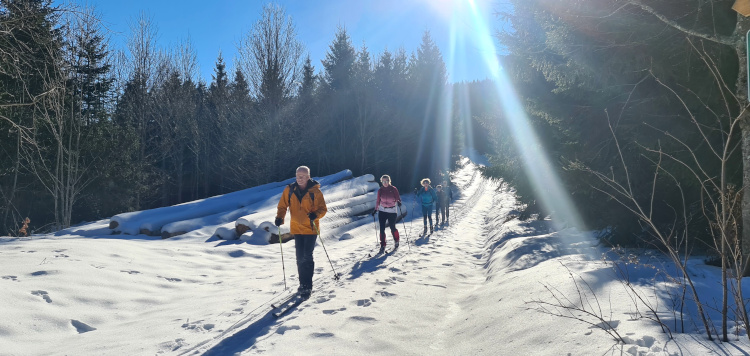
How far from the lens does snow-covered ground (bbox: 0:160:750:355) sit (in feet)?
12.3

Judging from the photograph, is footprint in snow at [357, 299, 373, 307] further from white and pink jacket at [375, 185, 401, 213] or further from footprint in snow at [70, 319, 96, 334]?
white and pink jacket at [375, 185, 401, 213]

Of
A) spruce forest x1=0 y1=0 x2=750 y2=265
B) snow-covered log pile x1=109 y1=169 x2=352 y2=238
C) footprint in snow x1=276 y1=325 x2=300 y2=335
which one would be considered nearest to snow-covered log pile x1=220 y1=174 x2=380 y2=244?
snow-covered log pile x1=109 y1=169 x2=352 y2=238

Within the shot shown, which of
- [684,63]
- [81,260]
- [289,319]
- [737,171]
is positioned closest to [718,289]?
[737,171]

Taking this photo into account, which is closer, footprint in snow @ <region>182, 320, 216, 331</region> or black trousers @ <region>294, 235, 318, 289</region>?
footprint in snow @ <region>182, 320, 216, 331</region>

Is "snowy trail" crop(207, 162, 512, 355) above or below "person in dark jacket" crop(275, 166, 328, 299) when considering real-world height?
below

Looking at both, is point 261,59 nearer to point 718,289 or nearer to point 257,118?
point 257,118

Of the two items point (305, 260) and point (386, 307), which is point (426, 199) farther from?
point (386, 307)

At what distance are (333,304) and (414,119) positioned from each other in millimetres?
28270

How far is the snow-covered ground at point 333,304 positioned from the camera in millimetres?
3740

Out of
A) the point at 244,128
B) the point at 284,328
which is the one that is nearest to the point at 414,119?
the point at 244,128

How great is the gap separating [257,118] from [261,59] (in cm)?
456

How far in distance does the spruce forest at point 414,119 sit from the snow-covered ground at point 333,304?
991 millimetres

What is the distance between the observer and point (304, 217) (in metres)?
5.97

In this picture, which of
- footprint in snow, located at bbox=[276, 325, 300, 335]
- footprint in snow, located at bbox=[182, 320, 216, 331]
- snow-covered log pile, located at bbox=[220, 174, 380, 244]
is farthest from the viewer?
snow-covered log pile, located at bbox=[220, 174, 380, 244]
